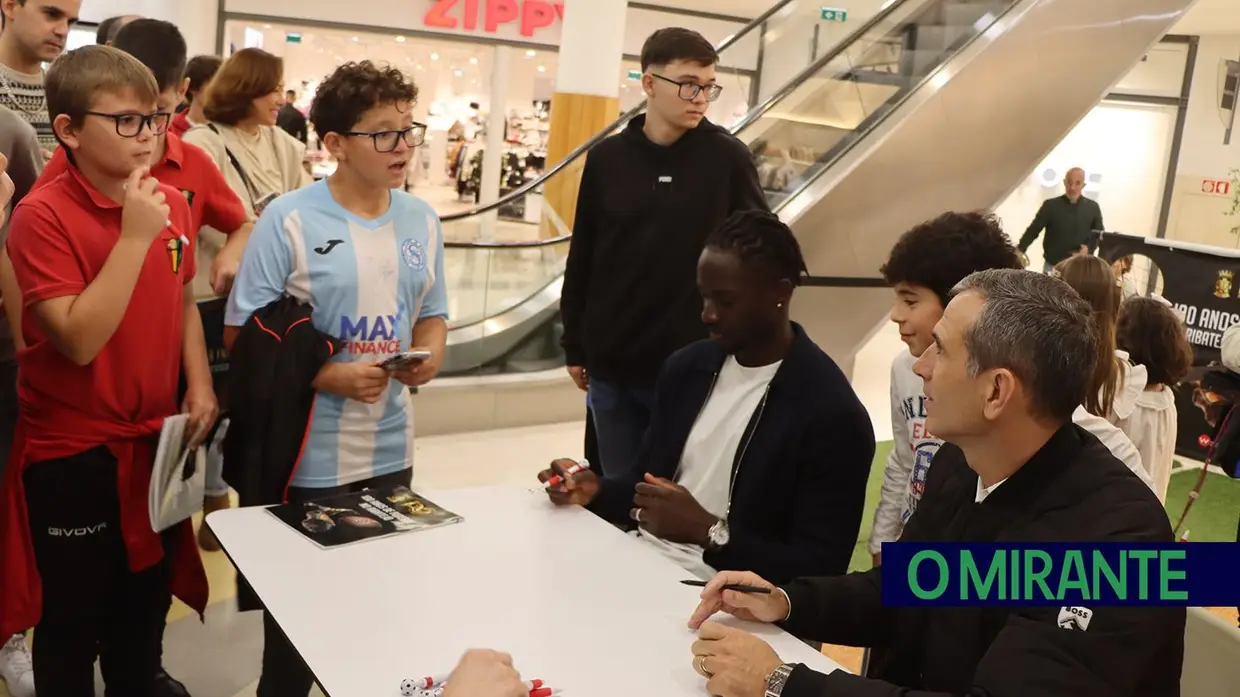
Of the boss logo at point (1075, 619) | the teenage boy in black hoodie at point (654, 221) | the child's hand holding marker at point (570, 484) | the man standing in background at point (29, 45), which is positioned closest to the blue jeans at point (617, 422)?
the teenage boy in black hoodie at point (654, 221)

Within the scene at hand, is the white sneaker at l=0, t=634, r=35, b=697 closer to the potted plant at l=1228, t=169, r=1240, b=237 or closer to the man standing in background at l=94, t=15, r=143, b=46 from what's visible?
the man standing in background at l=94, t=15, r=143, b=46

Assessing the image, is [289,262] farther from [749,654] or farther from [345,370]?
[749,654]

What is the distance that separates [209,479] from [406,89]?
2089mm

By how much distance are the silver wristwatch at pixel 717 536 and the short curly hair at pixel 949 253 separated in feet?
2.29

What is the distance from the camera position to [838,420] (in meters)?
2.33

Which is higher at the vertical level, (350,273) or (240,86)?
(240,86)

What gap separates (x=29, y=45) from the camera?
306 cm

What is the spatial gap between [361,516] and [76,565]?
2.69 ft

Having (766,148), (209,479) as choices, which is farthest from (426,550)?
(766,148)

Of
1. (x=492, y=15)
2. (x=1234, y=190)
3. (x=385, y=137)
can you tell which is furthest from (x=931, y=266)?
(x=1234, y=190)

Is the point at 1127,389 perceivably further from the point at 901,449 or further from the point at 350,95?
the point at 350,95

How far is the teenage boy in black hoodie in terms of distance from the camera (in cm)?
353

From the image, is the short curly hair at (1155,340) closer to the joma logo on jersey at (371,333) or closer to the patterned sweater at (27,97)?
the joma logo on jersey at (371,333)

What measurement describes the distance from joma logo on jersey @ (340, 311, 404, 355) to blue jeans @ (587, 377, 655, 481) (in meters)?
0.99
